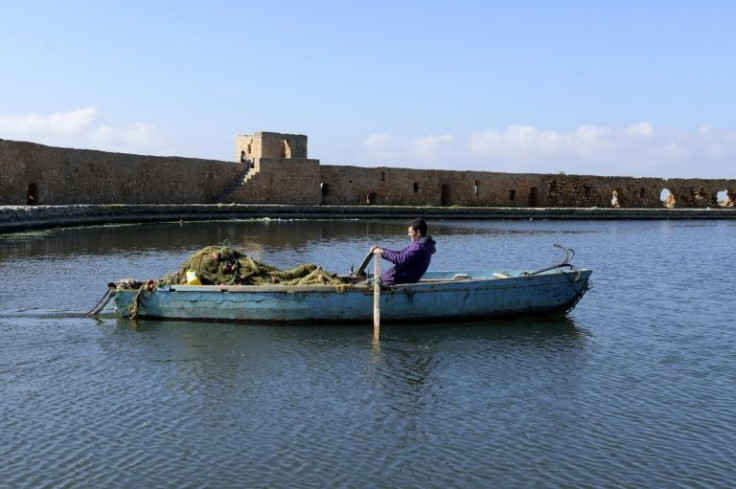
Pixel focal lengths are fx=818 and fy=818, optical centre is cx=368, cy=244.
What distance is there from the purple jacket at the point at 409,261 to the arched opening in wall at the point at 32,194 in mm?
22651

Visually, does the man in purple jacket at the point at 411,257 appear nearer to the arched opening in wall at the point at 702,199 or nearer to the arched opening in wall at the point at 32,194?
the arched opening in wall at the point at 32,194

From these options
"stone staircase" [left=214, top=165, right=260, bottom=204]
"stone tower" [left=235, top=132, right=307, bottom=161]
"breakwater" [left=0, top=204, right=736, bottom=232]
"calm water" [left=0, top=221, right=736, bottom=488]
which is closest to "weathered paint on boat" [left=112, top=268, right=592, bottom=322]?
"calm water" [left=0, top=221, right=736, bottom=488]

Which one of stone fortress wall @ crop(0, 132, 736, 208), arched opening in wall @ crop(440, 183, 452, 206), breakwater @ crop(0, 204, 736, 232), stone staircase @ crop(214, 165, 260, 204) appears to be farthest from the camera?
arched opening in wall @ crop(440, 183, 452, 206)

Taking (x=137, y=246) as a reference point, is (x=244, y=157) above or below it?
above

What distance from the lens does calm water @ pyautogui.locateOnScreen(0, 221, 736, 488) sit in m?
5.89

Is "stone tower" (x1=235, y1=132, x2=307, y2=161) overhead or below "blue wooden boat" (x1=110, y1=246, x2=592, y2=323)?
overhead

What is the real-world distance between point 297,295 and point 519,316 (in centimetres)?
312

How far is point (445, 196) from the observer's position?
156ft

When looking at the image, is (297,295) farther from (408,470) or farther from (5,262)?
(5,262)

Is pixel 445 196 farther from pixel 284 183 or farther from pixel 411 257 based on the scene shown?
pixel 411 257

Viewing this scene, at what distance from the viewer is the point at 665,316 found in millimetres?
12125

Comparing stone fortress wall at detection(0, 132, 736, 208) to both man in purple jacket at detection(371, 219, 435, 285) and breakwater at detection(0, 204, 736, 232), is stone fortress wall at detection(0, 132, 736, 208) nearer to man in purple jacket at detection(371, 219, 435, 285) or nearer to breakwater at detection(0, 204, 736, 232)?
breakwater at detection(0, 204, 736, 232)

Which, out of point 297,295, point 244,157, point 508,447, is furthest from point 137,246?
point 244,157

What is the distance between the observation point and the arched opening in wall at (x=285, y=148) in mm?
42812
